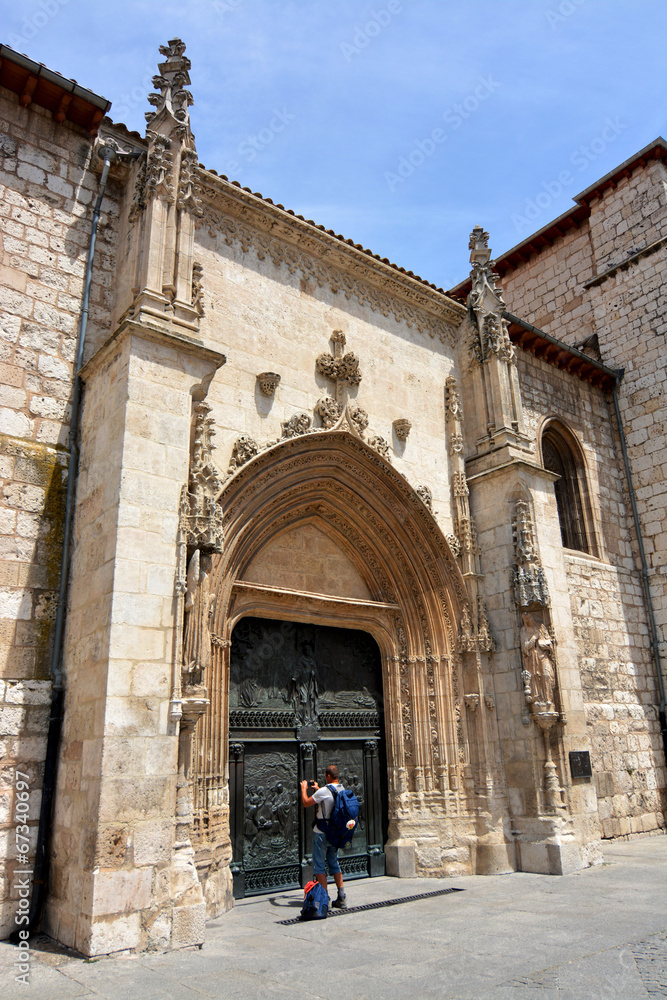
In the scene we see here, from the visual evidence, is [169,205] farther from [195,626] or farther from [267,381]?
[195,626]

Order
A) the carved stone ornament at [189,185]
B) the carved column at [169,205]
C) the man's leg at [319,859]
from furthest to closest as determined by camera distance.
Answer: the carved stone ornament at [189,185] < the carved column at [169,205] < the man's leg at [319,859]

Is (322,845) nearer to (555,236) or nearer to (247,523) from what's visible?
(247,523)

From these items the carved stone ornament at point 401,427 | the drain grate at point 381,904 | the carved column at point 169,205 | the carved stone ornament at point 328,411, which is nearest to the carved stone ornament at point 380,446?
the carved stone ornament at point 401,427

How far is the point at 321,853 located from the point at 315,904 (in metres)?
0.39

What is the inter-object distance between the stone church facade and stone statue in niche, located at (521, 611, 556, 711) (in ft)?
0.15

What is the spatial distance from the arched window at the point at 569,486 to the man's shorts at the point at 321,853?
732 centimetres

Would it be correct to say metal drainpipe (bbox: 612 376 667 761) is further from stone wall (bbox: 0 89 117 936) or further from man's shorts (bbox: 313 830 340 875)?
stone wall (bbox: 0 89 117 936)

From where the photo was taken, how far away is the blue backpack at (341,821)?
6.44 meters

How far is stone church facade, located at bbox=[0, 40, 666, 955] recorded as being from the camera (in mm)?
5707

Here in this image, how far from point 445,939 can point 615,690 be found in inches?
275

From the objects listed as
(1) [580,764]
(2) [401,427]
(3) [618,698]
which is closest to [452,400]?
(2) [401,427]

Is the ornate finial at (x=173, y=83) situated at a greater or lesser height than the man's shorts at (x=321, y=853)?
greater

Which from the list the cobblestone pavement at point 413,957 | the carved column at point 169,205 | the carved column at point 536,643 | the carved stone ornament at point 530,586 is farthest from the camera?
the carved stone ornament at point 530,586

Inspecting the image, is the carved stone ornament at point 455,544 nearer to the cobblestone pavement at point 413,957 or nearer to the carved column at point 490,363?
the carved column at point 490,363
